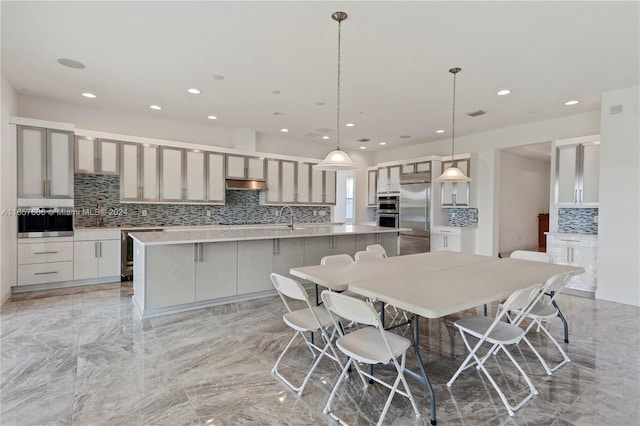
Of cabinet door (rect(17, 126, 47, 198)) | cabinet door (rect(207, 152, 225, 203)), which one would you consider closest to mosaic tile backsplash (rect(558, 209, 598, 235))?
cabinet door (rect(207, 152, 225, 203))

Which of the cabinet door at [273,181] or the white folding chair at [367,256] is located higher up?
the cabinet door at [273,181]

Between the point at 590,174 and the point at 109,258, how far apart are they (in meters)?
7.61

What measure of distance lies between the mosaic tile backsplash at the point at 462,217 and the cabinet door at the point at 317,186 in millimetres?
3065

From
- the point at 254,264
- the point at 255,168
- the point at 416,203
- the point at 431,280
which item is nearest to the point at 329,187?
the point at 255,168

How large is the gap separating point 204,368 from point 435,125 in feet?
18.6

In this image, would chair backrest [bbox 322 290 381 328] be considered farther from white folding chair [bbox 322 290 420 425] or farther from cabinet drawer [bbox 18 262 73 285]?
cabinet drawer [bbox 18 262 73 285]

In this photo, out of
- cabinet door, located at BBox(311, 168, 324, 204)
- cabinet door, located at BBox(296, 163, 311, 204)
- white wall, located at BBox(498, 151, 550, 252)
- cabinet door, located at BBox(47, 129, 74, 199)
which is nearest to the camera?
cabinet door, located at BBox(47, 129, 74, 199)

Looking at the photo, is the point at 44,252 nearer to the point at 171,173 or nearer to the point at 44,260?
the point at 44,260

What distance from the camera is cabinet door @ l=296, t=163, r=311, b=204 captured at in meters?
7.37

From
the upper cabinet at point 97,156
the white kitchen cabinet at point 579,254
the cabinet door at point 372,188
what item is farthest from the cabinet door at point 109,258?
the white kitchen cabinet at point 579,254

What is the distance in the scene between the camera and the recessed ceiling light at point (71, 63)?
3.52 m

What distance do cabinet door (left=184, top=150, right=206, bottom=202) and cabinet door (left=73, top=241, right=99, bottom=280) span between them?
166 cm

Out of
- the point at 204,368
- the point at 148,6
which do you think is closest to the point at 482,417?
the point at 204,368

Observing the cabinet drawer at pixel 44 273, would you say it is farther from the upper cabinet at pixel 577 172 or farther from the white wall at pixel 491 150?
the upper cabinet at pixel 577 172
